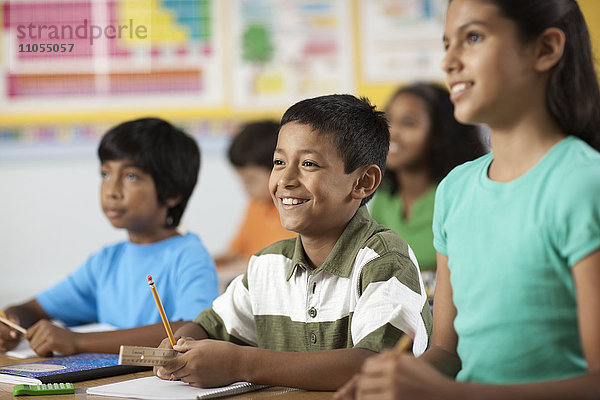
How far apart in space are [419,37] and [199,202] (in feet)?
5.28

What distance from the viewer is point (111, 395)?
1.02 metres

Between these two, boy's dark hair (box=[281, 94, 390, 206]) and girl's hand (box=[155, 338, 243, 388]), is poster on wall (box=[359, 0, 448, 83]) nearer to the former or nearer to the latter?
boy's dark hair (box=[281, 94, 390, 206])

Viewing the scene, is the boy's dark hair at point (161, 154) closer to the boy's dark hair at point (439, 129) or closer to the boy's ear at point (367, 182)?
the boy's ear at point (367, 182)

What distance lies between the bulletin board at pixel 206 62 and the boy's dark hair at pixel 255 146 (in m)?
1.28

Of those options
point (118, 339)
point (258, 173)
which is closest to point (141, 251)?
point (118, 339)

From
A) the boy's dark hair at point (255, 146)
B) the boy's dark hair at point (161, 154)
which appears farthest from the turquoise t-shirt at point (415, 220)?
the boy's dark hair at point (161, 154)

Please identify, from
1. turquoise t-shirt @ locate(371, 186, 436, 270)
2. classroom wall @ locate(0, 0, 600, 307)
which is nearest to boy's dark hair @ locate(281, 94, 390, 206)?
turquoise t-shirt @ locate(371, 186, 436, 270)

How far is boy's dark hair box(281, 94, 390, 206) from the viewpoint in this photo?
123 cm

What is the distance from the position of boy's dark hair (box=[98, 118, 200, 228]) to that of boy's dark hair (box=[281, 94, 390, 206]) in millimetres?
553

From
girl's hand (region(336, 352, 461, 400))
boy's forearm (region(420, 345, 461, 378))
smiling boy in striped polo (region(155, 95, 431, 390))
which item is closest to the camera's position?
girl's hand (region(336, 352, 461, 400))

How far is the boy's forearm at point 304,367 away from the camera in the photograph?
1021mm

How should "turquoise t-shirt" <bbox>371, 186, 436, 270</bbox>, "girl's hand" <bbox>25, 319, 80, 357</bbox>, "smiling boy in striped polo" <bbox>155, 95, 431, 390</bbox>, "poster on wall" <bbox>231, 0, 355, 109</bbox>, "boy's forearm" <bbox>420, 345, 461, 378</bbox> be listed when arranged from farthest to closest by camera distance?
"poster on wall" <bbox>231, 0, 355, 109</bbox>, "turquoise t-shirt" <bbox>371, 186, 436, 270</bbox>, "girl's hand" <bbox>25, 319, 80, 357</bbox>, "smiling boy in striped polo" <bbox>155, 95, 431, 390</bbox>, "boy's forearm" <bbox>420, 345, 461, 378</bbox>

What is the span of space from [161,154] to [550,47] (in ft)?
3.66

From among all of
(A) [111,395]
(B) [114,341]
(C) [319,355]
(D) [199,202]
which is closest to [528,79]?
(C) [319,355]
